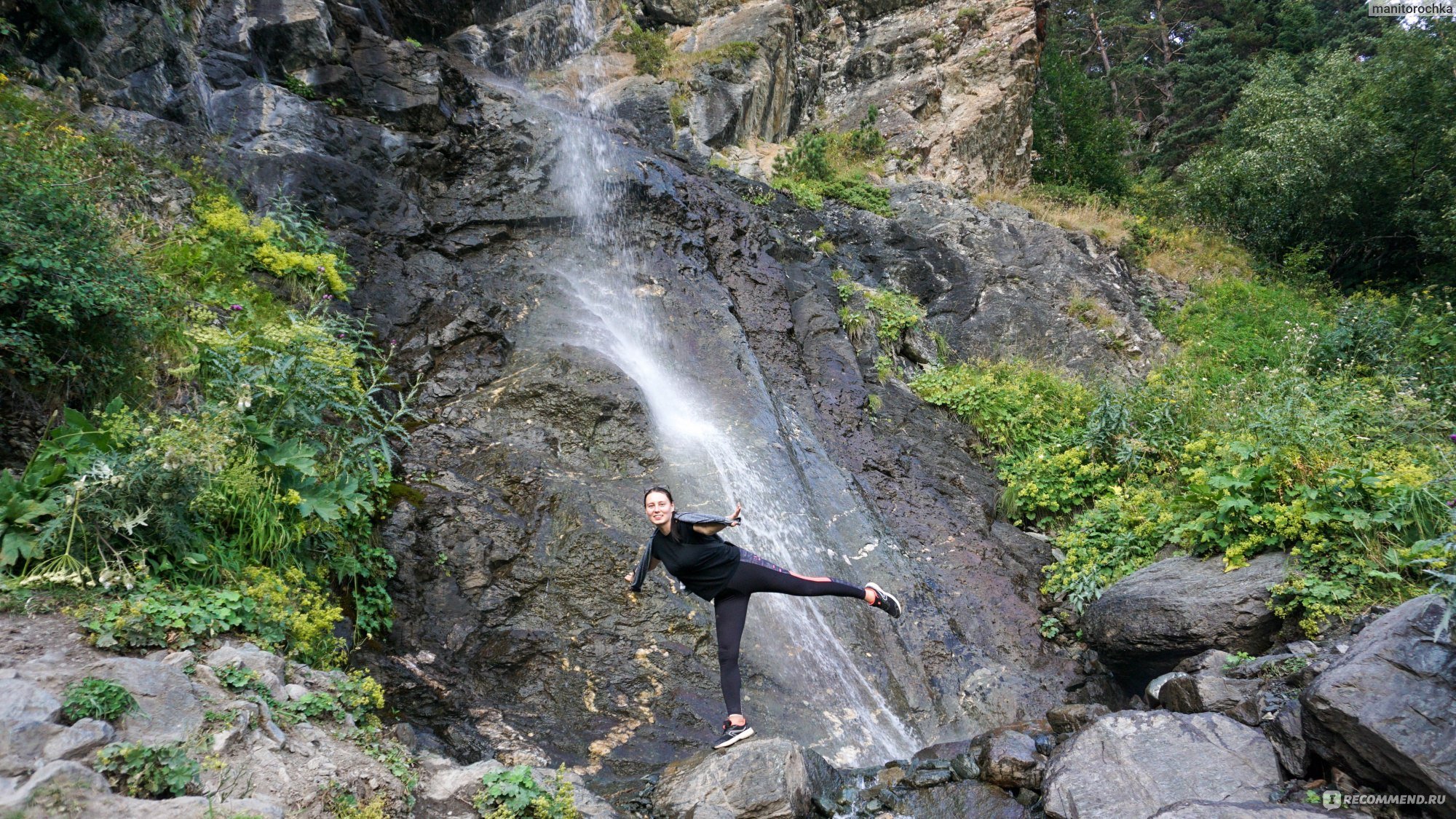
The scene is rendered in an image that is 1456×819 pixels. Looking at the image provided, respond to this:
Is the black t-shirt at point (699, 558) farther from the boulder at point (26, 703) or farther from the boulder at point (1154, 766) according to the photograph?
the boulder at point (26, 703)

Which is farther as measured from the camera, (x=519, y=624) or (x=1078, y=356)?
(x=1078, y=356)

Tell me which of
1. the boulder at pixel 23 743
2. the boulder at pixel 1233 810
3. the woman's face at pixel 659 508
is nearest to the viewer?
the boulder at pixel 23 743

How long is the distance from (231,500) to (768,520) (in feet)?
15.7

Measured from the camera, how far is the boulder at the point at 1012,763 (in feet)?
16.5

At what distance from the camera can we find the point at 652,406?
29.4ft

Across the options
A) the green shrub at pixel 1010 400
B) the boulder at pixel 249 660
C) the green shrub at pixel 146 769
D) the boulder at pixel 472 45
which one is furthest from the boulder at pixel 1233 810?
the boulder at pixel 472 45

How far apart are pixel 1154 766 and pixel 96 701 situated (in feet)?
17.2

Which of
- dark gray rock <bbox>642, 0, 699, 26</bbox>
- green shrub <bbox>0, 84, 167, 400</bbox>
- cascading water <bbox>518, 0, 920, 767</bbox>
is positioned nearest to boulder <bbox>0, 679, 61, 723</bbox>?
green shrub <bbox>0, 84, 167, 400</bbox>

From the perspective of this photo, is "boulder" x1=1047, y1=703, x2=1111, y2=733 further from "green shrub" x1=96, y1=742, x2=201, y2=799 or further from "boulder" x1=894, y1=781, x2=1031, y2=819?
"green shrub" x1=96, y1=742, x2=201, y2=799

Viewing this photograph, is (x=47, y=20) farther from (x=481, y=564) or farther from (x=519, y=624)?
(x=519, y=624)

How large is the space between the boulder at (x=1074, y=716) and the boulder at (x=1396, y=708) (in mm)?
1628

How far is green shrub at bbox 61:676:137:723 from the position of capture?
10.3ft

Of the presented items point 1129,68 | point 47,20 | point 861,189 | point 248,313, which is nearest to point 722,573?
point 248,313

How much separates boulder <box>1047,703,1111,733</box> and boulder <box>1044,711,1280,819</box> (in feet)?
2.69
